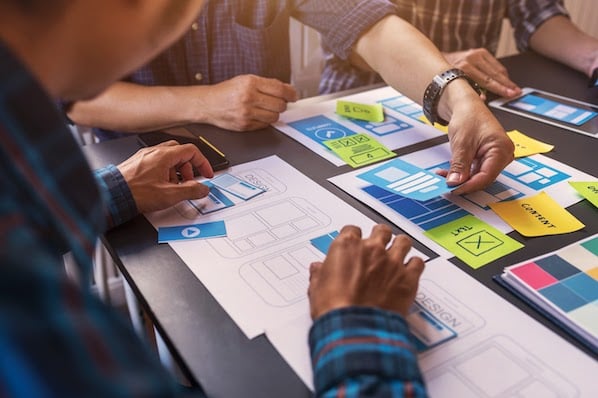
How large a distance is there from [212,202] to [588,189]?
0.58 meters

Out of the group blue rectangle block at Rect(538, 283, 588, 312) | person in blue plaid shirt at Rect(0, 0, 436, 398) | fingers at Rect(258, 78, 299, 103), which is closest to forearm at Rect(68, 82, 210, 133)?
fingers at Rect(258, 78, 299, 103)

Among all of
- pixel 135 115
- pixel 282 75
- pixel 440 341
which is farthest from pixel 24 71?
pixel 282 75

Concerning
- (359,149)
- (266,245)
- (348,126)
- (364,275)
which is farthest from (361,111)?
(364,275)

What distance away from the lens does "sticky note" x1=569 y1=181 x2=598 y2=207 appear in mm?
842

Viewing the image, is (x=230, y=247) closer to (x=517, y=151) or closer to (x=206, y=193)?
(x=206, y=193)

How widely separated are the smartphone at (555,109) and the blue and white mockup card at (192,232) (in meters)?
0.73

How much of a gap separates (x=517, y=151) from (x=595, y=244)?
31 centimetres

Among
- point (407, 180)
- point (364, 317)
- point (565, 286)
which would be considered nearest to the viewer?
point (364, 317)

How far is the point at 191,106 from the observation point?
1.12m

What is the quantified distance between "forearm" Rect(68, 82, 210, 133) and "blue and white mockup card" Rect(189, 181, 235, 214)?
29cm

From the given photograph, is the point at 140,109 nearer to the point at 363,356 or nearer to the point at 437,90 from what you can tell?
the point at 437,90

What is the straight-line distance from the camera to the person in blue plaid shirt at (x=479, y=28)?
151cm

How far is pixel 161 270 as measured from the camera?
0.70 meters

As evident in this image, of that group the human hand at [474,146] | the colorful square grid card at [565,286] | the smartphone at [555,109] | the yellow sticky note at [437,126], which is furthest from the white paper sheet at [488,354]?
the smartphone at [555,109]
